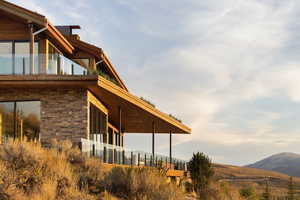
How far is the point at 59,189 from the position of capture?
47.2 ft

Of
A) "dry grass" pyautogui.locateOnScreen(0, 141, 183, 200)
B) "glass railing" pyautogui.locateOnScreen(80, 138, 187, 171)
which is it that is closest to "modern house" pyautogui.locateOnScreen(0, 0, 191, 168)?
"glass railing" pyautogui.locateOnScreen(80, 138, 187, 171)

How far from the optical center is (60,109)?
2338 centimetres

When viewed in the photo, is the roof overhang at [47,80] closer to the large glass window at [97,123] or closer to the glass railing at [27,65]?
the glass railing at [27,65]

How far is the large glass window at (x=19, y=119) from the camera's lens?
23453 mm

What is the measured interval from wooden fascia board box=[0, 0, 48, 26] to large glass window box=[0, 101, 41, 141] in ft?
13.3

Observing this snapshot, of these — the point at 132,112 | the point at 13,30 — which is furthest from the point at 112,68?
the point at 13,30

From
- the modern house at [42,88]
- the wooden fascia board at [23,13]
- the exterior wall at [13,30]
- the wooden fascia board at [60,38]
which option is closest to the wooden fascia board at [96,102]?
the modern house at [42,88]

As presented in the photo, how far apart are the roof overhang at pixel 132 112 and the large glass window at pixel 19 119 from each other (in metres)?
2.98

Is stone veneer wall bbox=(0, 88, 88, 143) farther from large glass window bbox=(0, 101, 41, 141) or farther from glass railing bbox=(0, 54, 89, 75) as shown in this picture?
glass railing bbox=(0, 54, 89, 75)

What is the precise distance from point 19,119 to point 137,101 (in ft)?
21.6

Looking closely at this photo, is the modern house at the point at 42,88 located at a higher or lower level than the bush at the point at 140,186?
higher

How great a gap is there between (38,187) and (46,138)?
938 cm

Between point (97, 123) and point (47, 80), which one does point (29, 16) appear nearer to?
point (47, 80)

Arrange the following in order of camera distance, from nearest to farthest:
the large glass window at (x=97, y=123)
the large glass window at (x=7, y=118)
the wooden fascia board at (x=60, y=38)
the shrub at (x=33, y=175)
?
1. the shrub at (x=33, y=175)
2. the large glass window at (x=7, y=118)
3. the wooden fascia board at (x=60, y=38)
4. the large glass window at (x=97, y=123)
